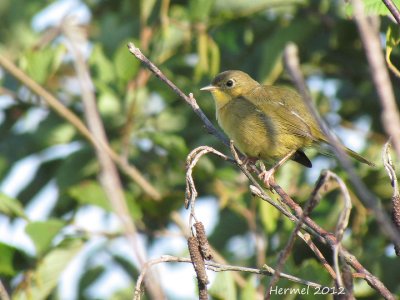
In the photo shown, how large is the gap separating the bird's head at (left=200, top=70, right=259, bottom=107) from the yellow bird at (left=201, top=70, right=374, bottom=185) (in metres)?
0.17

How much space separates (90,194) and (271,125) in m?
1.17

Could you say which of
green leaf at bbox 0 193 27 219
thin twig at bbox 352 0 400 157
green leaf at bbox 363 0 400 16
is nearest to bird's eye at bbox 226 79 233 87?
green leaf at bbox 0 193 27 219

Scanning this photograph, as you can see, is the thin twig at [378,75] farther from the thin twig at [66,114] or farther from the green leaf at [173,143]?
the thin twig at [66,114]

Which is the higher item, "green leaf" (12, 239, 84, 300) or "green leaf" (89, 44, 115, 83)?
"green leaf" (89, 44, 115, 83)

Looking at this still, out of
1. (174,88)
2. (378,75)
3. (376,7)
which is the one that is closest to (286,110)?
(376,7)

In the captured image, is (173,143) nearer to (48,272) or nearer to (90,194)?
(90,194)

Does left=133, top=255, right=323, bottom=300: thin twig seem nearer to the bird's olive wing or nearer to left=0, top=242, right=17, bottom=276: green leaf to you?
left=0, top=242, right=17, bottom=276: green leaf

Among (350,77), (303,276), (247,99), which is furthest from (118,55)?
(303,276)

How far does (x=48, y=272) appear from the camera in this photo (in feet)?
13.7

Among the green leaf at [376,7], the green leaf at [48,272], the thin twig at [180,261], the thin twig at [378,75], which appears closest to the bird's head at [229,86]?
the green leaf at [48,272]

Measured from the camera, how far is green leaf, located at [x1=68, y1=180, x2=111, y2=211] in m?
4.56

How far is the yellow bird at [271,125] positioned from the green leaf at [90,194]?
2.78 ft

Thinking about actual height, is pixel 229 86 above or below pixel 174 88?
below

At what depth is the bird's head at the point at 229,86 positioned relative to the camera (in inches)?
194
